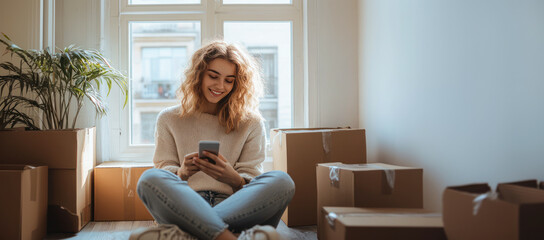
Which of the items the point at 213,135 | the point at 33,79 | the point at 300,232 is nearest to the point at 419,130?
the point at 300,232

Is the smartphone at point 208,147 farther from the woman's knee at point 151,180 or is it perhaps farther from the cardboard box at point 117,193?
the cardboard box at point 117,193

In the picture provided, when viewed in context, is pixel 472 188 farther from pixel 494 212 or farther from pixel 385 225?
pixel 385 225

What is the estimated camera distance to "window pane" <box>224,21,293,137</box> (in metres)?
2.91

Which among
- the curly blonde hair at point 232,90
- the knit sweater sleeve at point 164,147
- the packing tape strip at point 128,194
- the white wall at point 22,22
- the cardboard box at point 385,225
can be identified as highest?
the white wall at point 22,22

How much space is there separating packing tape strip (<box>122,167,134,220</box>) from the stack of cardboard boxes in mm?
864

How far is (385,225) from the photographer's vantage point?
3.71 feet

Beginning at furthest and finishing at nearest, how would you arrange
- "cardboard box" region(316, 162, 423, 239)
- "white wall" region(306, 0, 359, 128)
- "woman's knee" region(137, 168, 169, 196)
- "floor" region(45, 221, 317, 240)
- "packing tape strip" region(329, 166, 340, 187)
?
"white wall" region(306, 0, 359, 128)
"floor" region(45, 221, 317, 240)
"packing tape strip" region(329, 166, 340, 187)
"cardboard box" region(316, 162, 423, 239)
"woman's knee" region(137, 168, 169, 196)

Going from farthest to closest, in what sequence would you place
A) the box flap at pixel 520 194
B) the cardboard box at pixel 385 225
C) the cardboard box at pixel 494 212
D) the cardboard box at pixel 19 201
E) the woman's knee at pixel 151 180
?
the cardboard box at pixel 19 201, the woman's knee at pixel 151 180, the cardboard box at pixel 385 225, the box flap at pixel 520 194, the cardboard box at pixel 494 212

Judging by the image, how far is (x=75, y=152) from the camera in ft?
6.86

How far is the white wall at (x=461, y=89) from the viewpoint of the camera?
4.03 ft

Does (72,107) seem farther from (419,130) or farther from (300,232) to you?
(419,130)

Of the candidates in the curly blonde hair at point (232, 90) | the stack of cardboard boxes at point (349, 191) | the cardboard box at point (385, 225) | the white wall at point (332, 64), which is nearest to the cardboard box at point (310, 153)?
the stack of cardboard boxes at point (349, 191)

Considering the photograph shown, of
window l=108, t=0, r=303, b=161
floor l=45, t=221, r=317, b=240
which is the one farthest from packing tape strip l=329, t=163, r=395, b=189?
window l=108, t=0, r=303, b=161

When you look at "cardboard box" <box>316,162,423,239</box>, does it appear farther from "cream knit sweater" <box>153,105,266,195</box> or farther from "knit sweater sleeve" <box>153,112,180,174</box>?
"knit sweater sleeve" <box>153,112,180,174</box>
